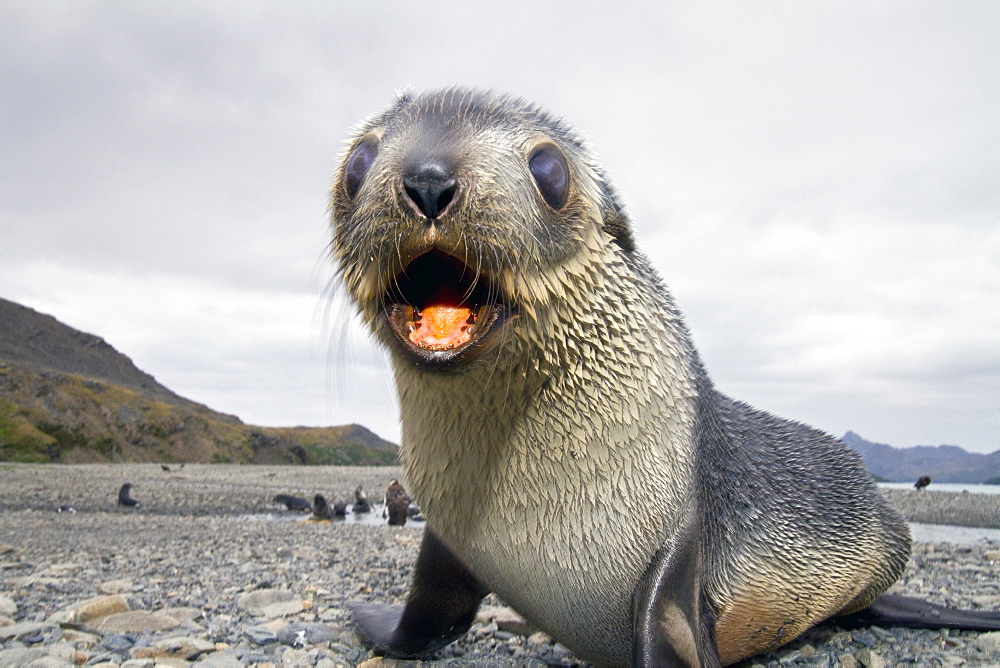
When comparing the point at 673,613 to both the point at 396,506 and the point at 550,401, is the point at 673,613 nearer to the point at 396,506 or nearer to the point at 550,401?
the point at 550,401

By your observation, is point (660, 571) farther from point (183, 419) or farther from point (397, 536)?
point (183, 419)

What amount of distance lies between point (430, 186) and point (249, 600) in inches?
180

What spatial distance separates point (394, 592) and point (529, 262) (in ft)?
15.7

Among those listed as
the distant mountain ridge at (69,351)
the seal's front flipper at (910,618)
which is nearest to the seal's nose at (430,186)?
the seal's front flipper at (910,618)

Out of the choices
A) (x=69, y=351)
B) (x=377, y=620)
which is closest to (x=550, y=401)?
(x=377, y=620)

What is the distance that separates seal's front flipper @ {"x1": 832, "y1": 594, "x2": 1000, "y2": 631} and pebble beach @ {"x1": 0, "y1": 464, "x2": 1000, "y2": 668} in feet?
0.22

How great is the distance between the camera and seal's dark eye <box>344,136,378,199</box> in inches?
124

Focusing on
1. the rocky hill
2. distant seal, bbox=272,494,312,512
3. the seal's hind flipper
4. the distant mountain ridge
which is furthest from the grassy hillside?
the seal's hind flipper

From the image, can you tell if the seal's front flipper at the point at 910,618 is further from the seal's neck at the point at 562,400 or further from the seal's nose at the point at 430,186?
the seal's nose at the point at 430,186

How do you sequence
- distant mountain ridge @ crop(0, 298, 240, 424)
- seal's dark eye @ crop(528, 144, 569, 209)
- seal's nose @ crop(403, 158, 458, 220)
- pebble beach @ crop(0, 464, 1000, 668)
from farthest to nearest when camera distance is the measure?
distant mountain ridge @ crop(0, 298, 240, 424) → pebble beach @ crop(0, 464, 1000, 668) → seal's dark eye @ crop(528, 144, 569, 209) → seal's nose @ crop(403, 158, 458, 220)

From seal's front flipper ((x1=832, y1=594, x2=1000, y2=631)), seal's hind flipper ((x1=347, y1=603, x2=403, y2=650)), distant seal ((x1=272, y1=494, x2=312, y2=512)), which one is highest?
A: seal's front flipper ((x1=832, y1=594, x2=1000, y2=631))

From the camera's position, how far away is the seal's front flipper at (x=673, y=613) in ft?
9.96

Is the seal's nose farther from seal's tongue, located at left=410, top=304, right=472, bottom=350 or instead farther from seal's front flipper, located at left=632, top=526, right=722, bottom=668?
seal's front flipper, located at left=632, top=526, right=722, bottom=668

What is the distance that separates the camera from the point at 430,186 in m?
2.49
